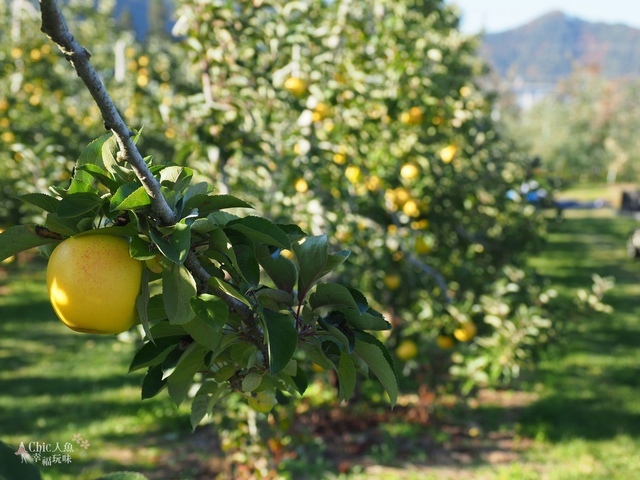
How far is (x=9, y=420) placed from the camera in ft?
11.9

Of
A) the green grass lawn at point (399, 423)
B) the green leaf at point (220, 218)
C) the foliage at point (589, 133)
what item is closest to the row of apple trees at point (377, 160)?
the green grass lawn at point (399, 423)

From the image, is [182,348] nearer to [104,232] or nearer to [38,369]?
[104,232]

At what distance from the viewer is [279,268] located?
31.8 inches

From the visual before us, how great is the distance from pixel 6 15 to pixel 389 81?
20.3 feet

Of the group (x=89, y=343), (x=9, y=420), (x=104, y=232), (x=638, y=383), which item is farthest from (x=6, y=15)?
(x=104, y=232)

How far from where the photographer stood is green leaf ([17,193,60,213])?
27.1 inches

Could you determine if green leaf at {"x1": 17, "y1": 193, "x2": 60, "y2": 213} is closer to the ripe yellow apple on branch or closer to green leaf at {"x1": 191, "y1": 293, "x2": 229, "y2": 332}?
the ripe yellow apple on branch

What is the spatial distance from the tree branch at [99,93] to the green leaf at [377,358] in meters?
0.27

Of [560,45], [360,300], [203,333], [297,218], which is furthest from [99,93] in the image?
[560,45]

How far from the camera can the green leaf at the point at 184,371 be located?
0.82 m

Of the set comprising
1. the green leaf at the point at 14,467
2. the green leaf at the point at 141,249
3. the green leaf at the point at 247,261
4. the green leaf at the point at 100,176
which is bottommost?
the green leaf at the point at 14,467

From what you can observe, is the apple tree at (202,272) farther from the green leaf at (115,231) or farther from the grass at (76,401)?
the grass at (76,401)

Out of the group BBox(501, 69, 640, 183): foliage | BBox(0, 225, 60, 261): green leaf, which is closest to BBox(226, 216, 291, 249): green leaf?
BBox(0, 225, 60, 261): green leaf

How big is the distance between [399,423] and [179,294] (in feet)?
11.0
